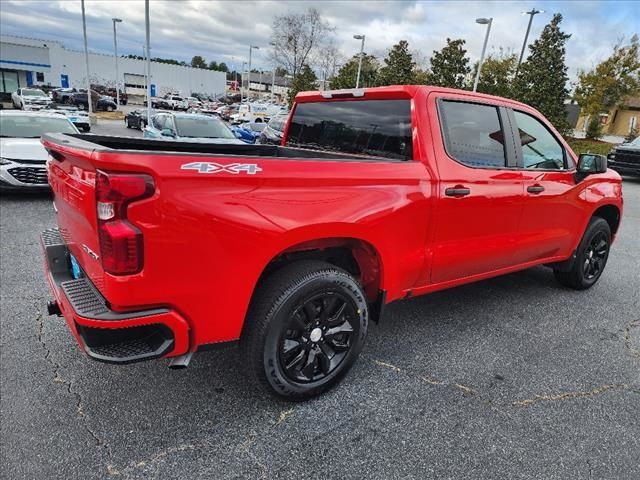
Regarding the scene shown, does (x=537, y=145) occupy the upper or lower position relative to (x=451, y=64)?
lower

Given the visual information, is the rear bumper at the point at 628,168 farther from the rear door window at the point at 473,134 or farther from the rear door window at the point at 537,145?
the rear door window at the point at 473,134

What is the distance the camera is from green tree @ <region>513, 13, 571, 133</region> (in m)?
23.0

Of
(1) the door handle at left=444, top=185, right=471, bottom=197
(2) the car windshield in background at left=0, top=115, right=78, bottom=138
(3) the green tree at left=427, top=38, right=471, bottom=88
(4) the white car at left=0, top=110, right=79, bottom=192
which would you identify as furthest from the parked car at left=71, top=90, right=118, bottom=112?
(1) the door handle at left=444, top=185, right=471, bottom=197

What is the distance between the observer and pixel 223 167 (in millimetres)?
2098

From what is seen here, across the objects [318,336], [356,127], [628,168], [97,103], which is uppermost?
[356,127]

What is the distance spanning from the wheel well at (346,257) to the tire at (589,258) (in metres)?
2.79

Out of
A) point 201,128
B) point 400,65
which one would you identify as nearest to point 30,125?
point 201,128

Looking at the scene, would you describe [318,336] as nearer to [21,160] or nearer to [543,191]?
[543,191]

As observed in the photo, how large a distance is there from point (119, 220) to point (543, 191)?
3390 millimetres

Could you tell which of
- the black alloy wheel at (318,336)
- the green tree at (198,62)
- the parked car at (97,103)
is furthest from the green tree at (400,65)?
the green tree at (198,62)

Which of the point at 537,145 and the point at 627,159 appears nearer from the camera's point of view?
the point at 537,145

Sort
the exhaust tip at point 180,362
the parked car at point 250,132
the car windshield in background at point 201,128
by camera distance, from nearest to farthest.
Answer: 1. the exhaust tip at point 180,362
2. the car windshield in background at point 201,128
3. the parked car at point 250,132

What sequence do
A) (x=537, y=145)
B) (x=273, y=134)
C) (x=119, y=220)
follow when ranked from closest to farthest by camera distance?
(x=119, y=220) < (x=537, y=145) < (x=273, y=134)

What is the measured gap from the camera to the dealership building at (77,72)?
5769 cm
